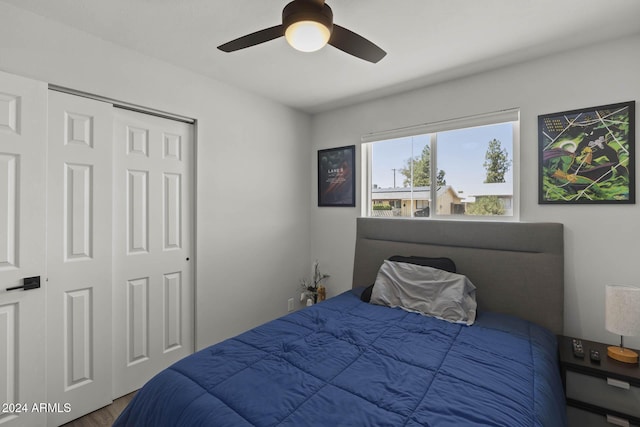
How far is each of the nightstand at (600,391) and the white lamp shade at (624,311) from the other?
0.20 metres

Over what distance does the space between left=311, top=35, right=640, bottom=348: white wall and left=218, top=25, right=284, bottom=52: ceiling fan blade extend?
186 centimetres

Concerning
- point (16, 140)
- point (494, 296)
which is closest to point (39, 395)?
point (16, 140)

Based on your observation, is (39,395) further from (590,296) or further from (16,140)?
(590,296)

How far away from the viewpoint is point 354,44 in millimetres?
1562

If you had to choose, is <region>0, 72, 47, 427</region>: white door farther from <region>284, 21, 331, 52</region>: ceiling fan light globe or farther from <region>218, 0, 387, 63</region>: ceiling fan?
<region>284, 21, 331, 52</region>: ceiling fan light globe

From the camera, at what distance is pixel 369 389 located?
1.29 meters

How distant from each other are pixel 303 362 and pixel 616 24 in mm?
2790

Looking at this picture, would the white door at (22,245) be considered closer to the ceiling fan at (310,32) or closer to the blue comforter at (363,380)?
the blue comforter at (363,380)

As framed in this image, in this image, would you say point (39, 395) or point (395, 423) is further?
point (39, 395)

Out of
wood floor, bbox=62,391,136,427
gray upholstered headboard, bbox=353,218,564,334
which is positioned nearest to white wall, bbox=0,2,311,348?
wood floor, bbox=62,391,136,427

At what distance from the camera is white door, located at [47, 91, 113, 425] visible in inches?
74.5

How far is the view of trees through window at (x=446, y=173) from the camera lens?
101 inches

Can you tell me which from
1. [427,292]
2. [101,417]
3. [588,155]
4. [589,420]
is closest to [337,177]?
[427,292]

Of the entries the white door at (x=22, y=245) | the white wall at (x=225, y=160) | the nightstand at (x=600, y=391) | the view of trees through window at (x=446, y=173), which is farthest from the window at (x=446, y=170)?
the white door at (x=22, y=245)
